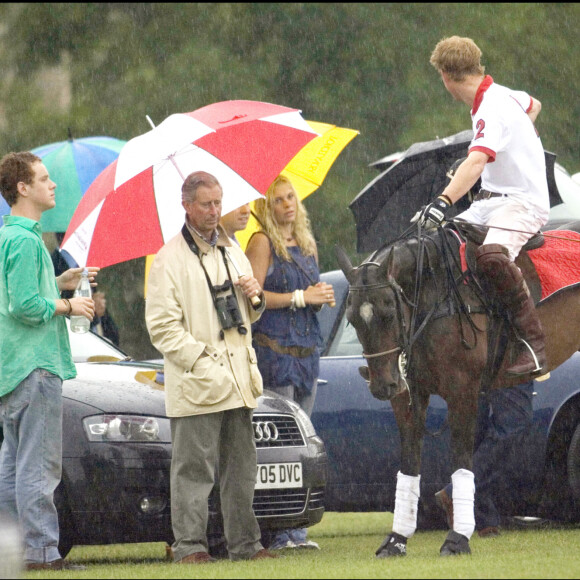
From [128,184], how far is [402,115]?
11.3 meters

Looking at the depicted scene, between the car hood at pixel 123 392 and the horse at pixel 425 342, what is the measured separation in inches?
41.8

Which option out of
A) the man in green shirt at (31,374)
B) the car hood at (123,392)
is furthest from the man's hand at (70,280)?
the car hood at (123,392)

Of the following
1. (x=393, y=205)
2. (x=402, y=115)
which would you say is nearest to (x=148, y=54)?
(x=402, y=115)

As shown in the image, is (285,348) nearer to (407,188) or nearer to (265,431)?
(265,431)

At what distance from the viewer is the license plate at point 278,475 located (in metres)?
8.30

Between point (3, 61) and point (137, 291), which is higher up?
point (3, 61)

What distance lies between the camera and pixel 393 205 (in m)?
10.4

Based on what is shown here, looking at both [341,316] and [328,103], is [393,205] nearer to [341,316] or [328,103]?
[341,316]

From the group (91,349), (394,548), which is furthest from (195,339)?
(91,349)

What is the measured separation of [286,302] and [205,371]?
4.34 ft

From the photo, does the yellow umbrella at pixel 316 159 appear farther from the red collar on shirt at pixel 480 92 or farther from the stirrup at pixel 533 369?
the stirrup at pixel 533 369

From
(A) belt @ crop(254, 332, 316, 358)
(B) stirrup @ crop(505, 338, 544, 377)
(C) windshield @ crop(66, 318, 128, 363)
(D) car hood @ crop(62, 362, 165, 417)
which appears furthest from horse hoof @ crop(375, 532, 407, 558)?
(C) windshield @ crop(66, 318, 128, 363)

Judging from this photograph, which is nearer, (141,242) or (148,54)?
(141,242)

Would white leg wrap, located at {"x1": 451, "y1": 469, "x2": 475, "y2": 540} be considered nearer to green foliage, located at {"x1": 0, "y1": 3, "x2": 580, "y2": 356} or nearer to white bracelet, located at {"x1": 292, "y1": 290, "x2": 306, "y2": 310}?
white bracelet, located at {"x1": 292, "y1": 290, "x2": 306, "y2": 310}
